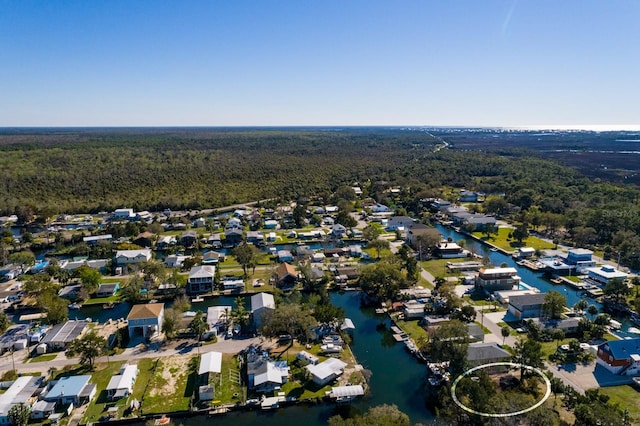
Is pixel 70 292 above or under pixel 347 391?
under

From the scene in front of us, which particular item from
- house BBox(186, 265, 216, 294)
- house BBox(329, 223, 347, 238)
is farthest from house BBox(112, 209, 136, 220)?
house BBox(186, 265, 216, 294)

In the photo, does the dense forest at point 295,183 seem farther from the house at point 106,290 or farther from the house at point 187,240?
the house at point 106,290

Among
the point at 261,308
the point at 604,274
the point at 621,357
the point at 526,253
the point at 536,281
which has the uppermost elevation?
the point at 261,308

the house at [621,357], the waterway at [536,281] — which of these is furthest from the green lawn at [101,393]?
the waterway at [536,281]

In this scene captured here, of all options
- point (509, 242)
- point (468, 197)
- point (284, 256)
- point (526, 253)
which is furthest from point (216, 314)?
point (468, 197)

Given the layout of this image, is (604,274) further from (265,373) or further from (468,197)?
(468,197)

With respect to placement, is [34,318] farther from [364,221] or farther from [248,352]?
[364,221]

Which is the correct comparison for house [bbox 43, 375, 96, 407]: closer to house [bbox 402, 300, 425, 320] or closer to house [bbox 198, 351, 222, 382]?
house [bbox 198, 351, 222, 382]
